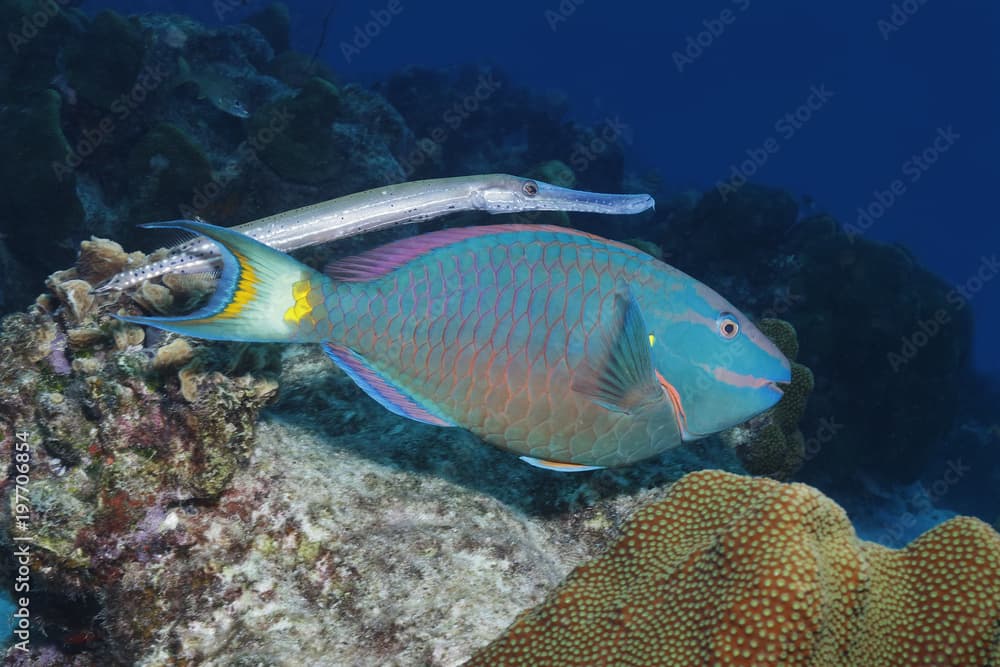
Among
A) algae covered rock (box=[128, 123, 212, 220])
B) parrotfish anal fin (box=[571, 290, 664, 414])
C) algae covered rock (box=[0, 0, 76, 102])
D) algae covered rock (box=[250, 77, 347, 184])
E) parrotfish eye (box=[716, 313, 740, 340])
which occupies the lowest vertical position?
algae covered rock (box=[0, 0, 76, 102])

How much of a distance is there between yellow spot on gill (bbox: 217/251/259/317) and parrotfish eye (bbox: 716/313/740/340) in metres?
1.92

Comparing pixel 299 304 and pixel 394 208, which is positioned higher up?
pixel 299 304

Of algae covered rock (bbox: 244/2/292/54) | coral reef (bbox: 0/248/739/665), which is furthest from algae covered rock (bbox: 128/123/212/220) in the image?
algae covered rock (bbox: 244/2/292/54)

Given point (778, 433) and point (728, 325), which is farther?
point (778, 433)

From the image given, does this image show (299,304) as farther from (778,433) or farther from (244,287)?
(778,433)

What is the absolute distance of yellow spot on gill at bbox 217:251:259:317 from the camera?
7.42 ft

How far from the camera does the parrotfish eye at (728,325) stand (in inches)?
92.7

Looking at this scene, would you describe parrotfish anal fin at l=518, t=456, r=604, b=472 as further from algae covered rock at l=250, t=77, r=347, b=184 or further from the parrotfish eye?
algae covered rock at l=250, t=77, r=347, b=184

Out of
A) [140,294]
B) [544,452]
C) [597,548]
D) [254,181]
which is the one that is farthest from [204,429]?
[254,181]

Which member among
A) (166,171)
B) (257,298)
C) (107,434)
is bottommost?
(166,171)

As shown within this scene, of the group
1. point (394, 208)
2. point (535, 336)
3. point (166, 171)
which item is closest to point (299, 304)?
point (535, 336)

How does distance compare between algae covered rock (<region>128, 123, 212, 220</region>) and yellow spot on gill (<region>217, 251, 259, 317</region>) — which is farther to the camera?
algae covered rock (<region>128, 123, 212, 220</region>)

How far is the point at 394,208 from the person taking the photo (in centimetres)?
466

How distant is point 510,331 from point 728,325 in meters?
0.92
